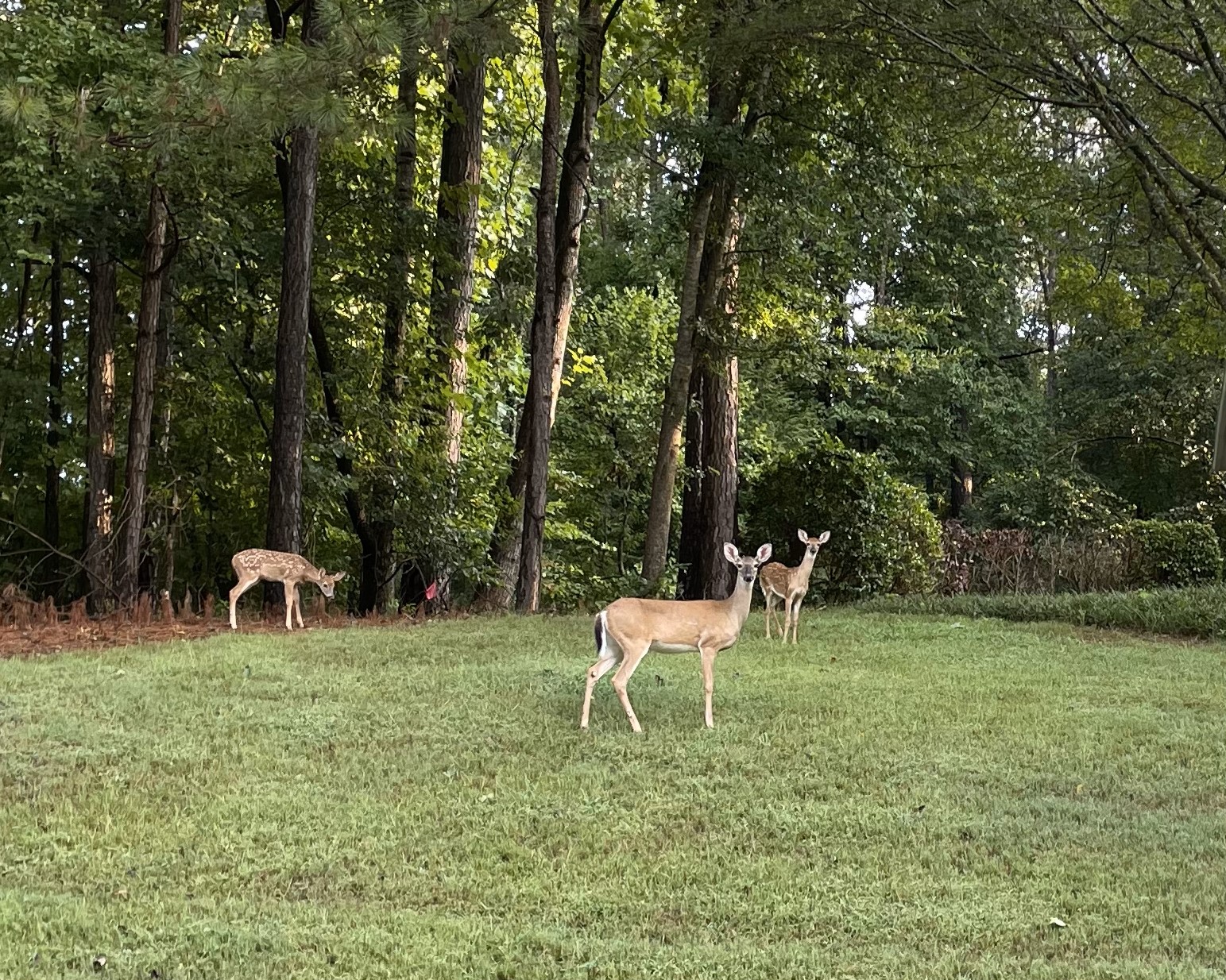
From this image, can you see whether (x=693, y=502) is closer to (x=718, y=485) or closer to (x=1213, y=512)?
(x=718, y=485)

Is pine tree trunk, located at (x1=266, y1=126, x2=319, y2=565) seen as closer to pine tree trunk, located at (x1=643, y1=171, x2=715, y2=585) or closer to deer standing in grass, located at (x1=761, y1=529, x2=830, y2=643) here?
deer standing in grass, located at (x1=761, y1=529, x2=830, y2=643)

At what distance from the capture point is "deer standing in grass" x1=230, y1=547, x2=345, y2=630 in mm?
10336

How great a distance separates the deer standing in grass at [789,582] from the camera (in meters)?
10.9

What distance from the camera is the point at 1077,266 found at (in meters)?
16.4

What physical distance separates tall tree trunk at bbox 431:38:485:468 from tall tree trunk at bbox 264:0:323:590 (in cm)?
230

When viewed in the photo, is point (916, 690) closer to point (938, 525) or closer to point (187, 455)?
point (938, 525)

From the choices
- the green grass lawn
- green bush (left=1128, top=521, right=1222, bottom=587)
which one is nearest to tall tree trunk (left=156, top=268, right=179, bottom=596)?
the green grass lawn

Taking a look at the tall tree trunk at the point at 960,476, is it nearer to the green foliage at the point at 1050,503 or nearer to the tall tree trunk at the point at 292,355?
the green foliage at the point at 1050,503

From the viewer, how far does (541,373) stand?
12.9 metres

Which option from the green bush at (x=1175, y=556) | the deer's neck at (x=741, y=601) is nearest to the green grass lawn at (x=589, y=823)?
the deer's neck at (x=741, y=601)

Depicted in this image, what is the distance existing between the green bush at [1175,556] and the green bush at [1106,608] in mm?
2138

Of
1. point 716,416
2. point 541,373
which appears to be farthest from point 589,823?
point 716,416

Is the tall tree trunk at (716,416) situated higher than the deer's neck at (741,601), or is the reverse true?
the tall tree trunk at (716,416)

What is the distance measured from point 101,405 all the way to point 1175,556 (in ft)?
49.2
